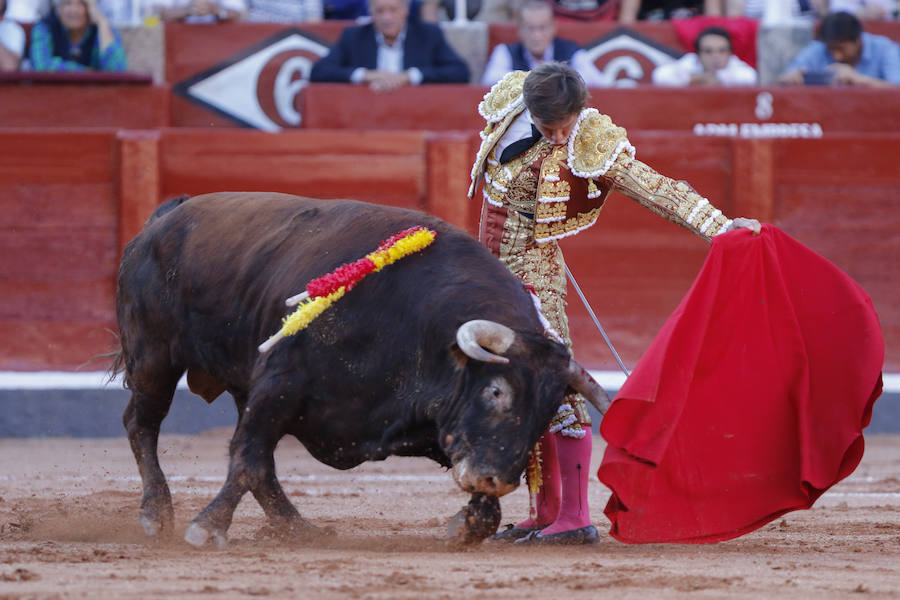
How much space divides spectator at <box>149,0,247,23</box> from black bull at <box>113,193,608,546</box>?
3485 millimetres

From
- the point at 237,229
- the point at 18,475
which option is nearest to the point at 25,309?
the point at 18,475

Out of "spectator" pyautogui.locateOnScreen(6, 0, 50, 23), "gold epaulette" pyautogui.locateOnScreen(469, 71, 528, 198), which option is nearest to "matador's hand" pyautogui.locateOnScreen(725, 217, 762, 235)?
"gold epaulette" pyautogui.locateOnScreen(469, 71, 528, 198)

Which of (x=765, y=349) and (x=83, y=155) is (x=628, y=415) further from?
(x=83, y=155)

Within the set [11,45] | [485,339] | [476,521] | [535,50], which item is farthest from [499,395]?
[11,45]

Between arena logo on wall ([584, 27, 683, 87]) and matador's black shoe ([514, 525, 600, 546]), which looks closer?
matador's black shoe ([514, 525, 600, 546])

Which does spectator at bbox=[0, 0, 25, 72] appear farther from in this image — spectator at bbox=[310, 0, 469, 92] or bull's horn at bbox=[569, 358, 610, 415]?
bull's horn at bbox=[569, 358, 610, 415]

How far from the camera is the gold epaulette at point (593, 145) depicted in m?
3.89

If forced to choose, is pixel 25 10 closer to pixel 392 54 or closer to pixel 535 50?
pixel 392 54

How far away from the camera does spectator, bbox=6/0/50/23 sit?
25.0 ft

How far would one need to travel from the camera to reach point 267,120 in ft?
25.1

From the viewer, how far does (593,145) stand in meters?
3.93

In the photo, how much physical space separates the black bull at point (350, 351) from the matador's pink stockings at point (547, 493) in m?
0.45

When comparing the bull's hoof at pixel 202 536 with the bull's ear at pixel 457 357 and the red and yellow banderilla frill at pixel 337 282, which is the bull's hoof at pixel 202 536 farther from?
the bull's ear at pixel 457 357

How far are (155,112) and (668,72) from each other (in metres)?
2.57
